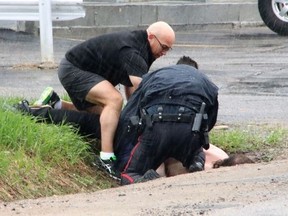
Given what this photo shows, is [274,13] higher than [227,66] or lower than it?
lower

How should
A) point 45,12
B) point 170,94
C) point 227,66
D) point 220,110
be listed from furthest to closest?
point 227,66 → point 45,12 → point 220,110 → point 170,94

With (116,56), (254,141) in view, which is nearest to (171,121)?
(116,56)

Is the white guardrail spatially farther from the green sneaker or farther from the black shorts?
the black shorts

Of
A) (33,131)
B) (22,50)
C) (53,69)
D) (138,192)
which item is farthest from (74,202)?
(22,50)

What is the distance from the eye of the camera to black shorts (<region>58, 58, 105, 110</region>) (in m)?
8.29

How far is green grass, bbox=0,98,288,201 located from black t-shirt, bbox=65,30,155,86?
0.57m

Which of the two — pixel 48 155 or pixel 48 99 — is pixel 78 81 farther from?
pixel 48 155

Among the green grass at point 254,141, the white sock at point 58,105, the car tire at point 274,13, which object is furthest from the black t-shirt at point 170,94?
the car tire at point 274,13

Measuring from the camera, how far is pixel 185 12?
1848 cm

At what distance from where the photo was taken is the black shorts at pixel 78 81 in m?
8.29

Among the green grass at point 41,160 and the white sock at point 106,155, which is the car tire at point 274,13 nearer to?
the green grass at point 41,160

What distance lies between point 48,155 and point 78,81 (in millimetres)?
931

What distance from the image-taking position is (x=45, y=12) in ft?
41.3

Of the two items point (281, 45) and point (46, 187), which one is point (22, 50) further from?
A: point (46, 187)
